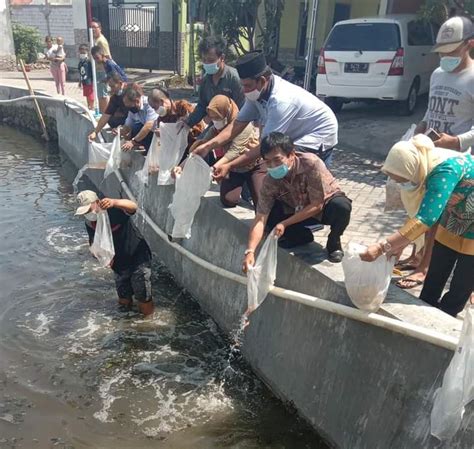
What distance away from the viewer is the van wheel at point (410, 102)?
10.2m

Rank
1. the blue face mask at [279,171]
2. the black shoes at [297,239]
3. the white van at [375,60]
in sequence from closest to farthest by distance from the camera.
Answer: the blue face mask at [279,171], the black shoes at [297,239], the white van at [375,60]

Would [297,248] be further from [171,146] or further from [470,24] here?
[171,146]

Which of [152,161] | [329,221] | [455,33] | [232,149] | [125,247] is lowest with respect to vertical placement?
[125,247]

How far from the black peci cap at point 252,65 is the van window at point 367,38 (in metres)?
6.25

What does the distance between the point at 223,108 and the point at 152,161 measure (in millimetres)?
1694

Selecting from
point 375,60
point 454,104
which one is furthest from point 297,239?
point 375,60

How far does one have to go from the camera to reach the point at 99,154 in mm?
7703

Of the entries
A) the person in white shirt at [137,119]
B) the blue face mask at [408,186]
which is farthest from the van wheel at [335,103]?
the blue face mask at [408,186]

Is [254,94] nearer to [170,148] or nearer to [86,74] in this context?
[170,148]

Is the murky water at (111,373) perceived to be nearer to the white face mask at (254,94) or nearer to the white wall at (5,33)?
the white face mask at (254,94)

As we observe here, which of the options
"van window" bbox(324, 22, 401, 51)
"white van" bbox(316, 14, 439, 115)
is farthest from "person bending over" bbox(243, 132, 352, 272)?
"van window" bbox(324, 22, 401, 51)

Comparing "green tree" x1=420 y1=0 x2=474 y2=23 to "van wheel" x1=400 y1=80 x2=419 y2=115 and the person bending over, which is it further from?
the person bending over

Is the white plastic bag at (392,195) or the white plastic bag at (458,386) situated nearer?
the white plastic bag at (458,386)

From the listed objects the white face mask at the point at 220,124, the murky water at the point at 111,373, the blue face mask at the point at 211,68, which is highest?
the blue face mask at the point at 211,68
